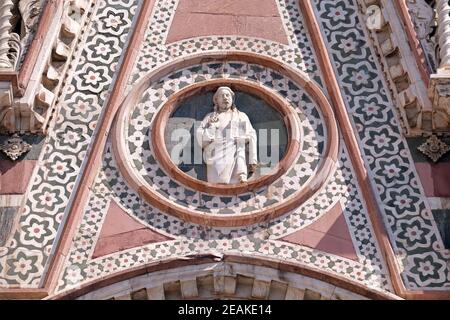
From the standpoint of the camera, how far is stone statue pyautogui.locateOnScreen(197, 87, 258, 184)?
17797 mm

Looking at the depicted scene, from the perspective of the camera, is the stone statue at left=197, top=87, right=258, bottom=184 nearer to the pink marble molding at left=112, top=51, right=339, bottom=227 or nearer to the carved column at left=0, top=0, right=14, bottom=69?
the pink marble molding at left=112, top=51, right=339, bottom=227

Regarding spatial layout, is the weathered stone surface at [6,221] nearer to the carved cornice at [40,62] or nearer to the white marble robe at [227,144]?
the carved cornice at [40,62]

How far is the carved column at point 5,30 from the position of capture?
714 inches

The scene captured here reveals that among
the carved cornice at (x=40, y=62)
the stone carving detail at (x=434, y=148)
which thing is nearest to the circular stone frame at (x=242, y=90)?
the carved cornice at (x=40, y=62)

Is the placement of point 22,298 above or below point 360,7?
below

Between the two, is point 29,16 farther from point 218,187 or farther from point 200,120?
point 218,187

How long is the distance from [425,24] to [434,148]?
4.66ft

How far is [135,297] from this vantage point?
16891 millimetres

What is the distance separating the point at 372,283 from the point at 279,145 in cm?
178

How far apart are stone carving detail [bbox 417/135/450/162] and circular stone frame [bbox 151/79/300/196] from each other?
3.73 feet

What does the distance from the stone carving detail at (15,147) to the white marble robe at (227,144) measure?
1561 mm
